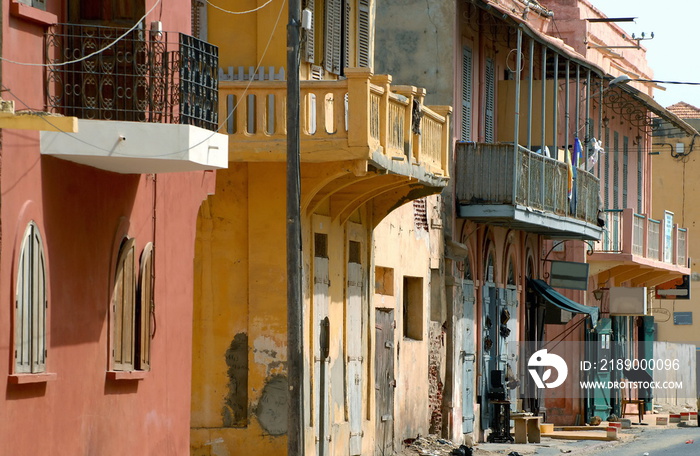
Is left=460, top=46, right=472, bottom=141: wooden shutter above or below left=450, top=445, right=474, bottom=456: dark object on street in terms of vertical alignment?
above

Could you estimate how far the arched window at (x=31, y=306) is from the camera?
11.5 meters

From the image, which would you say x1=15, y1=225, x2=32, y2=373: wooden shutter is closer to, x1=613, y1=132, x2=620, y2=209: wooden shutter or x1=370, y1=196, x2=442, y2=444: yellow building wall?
x1=370, y1=196, x2=442, y2=444: yellow building wall

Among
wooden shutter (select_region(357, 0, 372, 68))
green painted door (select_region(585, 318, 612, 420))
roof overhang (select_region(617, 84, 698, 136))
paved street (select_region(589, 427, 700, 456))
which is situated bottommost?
paved street (select_region(589, 427, 700, 456))

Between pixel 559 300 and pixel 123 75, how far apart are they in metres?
19.3

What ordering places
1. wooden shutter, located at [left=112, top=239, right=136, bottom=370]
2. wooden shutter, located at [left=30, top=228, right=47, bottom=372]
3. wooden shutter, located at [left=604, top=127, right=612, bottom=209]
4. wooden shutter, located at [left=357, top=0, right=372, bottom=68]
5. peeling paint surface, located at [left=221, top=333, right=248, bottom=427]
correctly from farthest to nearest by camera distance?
wooden shutter, located at [left=604, top=127, right=612, bottom=209] < wooden shutter, located at [left=357, top=0, right=372, bottom=68] < peeling paint surface, located at [left=221, top=333, right=248, bottom=427] < wooden shutter, located at [left=112, top=239, right=136, bottom=370] < wooden shutter, located at [left=30, top=228, right=47, bottom=372]

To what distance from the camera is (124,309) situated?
13.9 metres

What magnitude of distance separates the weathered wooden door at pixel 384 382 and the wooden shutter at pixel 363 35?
3.59m

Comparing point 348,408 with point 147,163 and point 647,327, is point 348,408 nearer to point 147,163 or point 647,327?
point 147,163

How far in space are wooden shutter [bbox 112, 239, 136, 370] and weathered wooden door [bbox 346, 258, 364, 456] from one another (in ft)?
22.9

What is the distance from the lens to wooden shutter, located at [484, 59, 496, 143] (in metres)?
28.8

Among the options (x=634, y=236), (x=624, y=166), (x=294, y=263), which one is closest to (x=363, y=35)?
(x=294, y=263)

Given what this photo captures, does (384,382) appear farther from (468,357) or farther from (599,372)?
(599,372)

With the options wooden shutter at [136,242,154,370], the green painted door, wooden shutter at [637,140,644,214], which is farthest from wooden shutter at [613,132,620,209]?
wooden shutter at [136,242,154,370]

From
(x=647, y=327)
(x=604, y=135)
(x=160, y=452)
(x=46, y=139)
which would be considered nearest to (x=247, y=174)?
(x=160, y=452)
